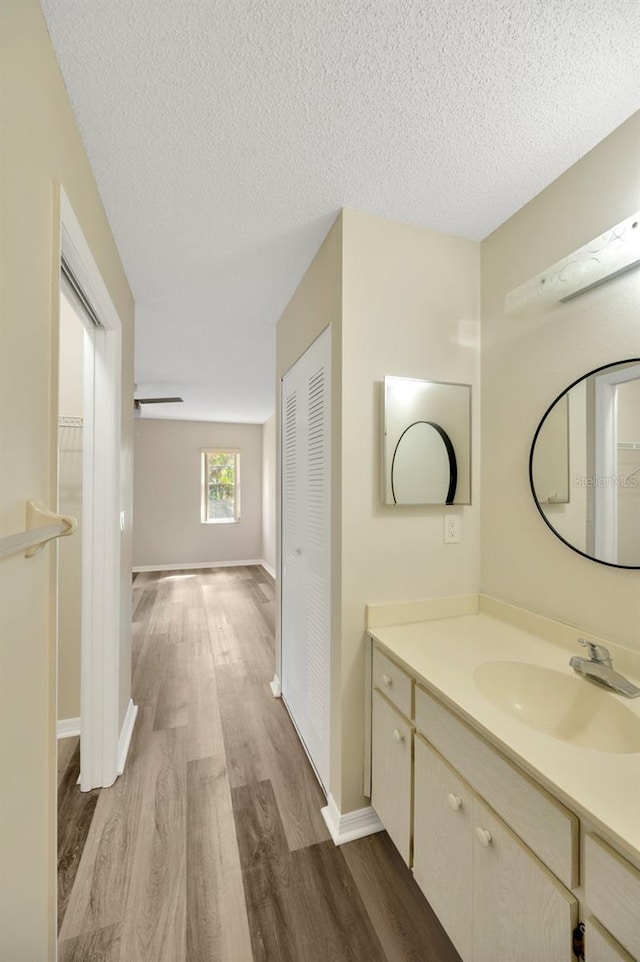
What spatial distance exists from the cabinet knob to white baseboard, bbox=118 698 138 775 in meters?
1.70

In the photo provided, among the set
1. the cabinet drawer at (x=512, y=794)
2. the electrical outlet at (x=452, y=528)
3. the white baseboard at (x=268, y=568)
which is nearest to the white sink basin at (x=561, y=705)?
the cabinet drawer at (x=512, y=794)

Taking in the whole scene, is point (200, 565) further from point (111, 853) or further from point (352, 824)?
point (352, 824)

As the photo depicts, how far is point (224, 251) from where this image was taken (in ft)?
5.85

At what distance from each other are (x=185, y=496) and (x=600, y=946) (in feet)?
21.0

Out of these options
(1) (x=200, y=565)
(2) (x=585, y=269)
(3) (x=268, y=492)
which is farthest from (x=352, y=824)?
(1) (x=200, y=565)

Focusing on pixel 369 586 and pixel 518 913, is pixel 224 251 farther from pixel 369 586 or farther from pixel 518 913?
pixel 518 913

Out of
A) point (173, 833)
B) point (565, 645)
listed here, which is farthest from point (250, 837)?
point (565, 645)

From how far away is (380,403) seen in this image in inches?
58.3

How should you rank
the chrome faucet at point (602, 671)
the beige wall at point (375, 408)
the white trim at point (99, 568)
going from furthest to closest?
the white trim at point (99, 568), the beige wall at point (375, 408), the chrome faucet at point (602, 671)

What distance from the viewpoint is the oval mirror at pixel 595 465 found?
109 cm

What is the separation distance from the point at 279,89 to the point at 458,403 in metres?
1.17

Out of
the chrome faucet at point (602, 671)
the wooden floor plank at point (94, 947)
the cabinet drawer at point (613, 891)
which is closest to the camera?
the cabinet drawer at point (613, 891)

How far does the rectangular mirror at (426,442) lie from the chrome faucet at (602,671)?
0.67 metres

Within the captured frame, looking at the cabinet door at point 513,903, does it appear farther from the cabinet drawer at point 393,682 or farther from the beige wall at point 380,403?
the beige wall at point 380,403
